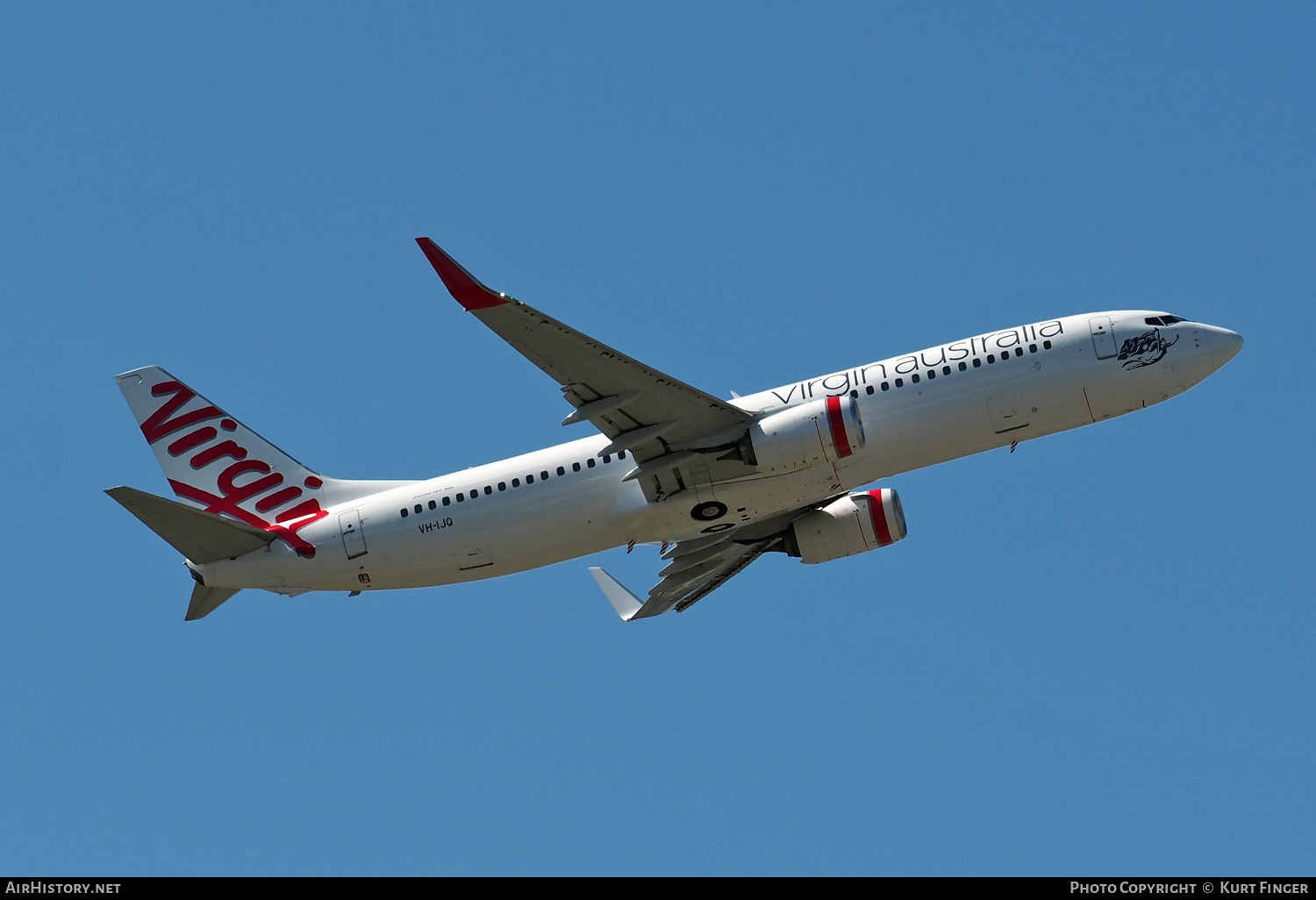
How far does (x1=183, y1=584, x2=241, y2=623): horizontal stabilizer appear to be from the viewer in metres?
42.6

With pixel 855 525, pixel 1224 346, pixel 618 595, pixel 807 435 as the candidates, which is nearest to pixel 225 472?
pixel 618 595

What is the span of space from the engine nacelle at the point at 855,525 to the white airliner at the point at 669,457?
1796mm

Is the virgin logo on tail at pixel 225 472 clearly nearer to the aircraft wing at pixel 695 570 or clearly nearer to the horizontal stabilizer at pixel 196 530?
the horizontal stabilizer at pixel 196 530

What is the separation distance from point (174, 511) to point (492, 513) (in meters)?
9.05

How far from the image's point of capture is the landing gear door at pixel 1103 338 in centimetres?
3988

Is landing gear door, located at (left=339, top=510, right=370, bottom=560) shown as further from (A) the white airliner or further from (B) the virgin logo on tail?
(B) the virgin logo on tail

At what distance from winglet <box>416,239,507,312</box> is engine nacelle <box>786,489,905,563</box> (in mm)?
15255

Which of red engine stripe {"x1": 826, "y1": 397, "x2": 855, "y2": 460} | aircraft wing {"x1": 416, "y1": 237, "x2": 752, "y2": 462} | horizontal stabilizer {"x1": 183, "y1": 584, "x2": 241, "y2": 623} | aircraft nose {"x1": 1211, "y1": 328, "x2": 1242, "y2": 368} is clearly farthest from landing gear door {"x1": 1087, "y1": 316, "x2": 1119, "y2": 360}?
horizontal stabilizer {"x1": 183, "y1": 584, "x2": 241, "y2": 623}

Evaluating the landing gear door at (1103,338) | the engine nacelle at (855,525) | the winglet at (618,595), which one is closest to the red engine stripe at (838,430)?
the engine nacelle at (855,525)

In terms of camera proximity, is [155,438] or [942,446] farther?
[155,438]

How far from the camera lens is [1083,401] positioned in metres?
39.8
